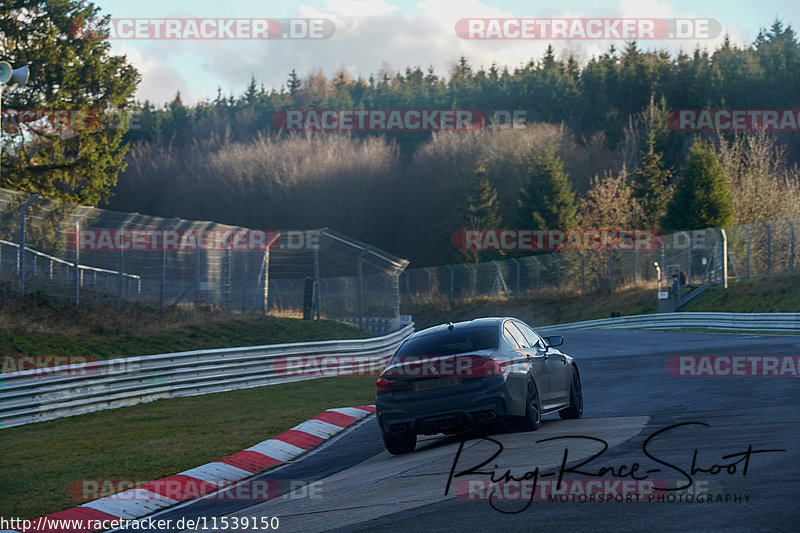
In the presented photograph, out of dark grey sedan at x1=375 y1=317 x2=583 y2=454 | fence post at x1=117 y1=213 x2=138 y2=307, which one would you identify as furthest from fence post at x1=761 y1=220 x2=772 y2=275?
dark grey sedan at x1=375 y1=317 x2=583 y2=454

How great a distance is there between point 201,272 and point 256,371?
6980mm

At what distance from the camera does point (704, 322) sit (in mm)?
37375

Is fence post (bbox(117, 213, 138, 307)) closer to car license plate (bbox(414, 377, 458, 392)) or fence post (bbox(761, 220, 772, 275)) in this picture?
car license plate (bbox(414, 377, 458, 392))

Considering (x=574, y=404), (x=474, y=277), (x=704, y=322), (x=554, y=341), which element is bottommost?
(x=704, y=322)

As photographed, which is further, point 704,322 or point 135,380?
point 704,322

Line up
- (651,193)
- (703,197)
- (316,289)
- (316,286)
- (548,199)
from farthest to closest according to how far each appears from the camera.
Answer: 1. (548,199)
2. (651,193)
3. (703,197)
4. (316,289)
5. (316,286)

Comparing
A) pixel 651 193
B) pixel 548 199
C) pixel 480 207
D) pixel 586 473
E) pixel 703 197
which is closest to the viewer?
pixel 586 473

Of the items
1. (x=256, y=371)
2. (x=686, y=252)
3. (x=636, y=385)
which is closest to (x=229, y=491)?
(x=636, y=385)

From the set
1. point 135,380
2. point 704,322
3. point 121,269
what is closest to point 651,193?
point 704,322

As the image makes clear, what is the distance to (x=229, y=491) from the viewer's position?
9422mm

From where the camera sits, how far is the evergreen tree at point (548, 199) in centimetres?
6694

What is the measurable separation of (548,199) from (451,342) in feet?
189

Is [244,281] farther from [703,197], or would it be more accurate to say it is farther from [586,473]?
[703,197]

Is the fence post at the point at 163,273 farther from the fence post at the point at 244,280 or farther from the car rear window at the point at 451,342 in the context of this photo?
the car rear window at the point at 451,342
